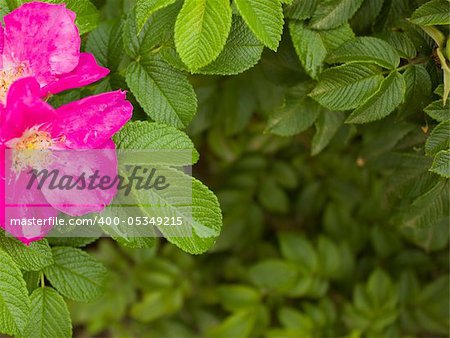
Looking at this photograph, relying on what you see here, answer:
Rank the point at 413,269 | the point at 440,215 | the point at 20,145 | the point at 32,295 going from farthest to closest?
the point at 413,269 → the point at 440,215 → the point at 32,295 → the point at 20,145

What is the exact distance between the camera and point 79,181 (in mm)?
761

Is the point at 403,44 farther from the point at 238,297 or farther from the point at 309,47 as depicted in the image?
the point at 238,297

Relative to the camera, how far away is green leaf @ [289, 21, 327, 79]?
93cm

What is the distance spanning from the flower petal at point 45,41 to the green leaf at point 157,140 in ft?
0.34

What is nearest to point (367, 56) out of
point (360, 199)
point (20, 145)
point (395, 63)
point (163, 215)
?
point (395, 63)

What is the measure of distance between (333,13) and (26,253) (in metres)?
0.51

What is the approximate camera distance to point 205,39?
0.77 m

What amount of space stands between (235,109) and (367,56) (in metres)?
0.58

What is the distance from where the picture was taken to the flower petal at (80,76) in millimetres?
755

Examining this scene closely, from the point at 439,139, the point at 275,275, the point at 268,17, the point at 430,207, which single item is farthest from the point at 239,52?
the point at 275,275

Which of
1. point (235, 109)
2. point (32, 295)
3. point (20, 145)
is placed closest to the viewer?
point (20, 145)

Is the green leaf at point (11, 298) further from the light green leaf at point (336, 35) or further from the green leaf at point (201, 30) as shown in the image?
the light green leaf at point (336, 35)

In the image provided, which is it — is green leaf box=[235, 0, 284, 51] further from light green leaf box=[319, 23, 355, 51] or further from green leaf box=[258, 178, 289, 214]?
green leaf box=[258, 178, 289, 214]

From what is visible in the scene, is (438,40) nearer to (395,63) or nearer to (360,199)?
(395,63)
